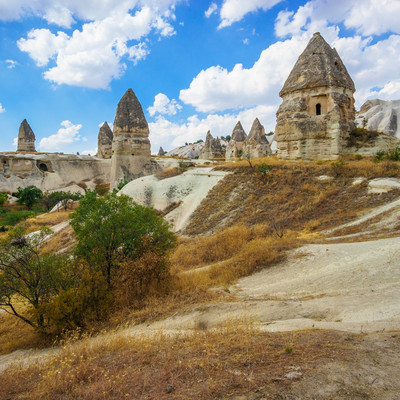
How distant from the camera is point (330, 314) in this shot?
441 centimetres

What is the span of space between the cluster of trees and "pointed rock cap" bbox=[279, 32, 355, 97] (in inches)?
484

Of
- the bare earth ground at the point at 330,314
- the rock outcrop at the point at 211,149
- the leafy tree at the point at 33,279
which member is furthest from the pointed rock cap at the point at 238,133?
the leafy tree at the point at 33,279

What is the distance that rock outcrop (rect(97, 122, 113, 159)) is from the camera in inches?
1590

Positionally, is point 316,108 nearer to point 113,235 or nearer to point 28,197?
point 113,235

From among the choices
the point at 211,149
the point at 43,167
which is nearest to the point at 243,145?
the point at 211,149

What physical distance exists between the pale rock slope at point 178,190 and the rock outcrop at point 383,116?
21.4m

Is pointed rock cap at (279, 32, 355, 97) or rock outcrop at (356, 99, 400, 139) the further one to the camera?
rock outcrop at (356, 99, 400, 139)

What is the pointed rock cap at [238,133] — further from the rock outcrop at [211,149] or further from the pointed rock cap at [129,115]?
the pointed rock cap at [129,115]

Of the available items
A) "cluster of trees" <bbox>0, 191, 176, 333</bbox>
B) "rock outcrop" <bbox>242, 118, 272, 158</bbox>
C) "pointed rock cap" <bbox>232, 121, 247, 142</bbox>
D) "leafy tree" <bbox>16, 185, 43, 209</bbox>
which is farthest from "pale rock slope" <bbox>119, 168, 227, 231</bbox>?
"pointed rock cap" <bbox>232, 121, 247, 142</bbox>

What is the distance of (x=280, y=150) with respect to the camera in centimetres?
1591

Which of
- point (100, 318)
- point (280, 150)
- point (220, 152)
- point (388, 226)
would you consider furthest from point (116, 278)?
point (220, 152)

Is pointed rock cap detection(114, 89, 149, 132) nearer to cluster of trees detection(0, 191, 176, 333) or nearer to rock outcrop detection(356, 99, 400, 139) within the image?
cluster of trees detection(0, 191, 176, 333)

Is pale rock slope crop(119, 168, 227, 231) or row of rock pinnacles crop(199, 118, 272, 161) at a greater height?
row of rock pinnacles crop(199, 118, 272, 161)

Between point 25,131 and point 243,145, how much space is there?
32417 millimetres
